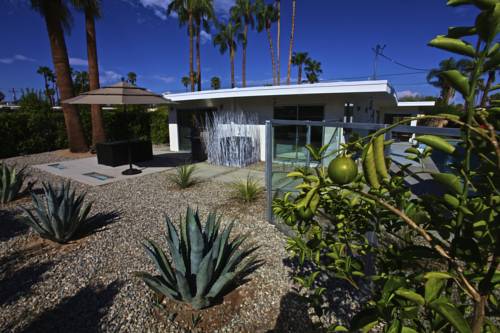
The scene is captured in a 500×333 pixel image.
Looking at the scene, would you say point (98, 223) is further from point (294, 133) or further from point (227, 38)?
point (227, 38)

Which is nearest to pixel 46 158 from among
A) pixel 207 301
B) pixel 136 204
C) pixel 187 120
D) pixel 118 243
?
pixel 187 120

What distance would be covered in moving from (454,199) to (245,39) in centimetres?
3260

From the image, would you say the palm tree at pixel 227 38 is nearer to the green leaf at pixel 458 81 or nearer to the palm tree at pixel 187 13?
the palm tree at pixel 187 13

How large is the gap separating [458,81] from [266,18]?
3075 centimetres

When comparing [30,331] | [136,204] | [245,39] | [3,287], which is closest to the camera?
[30,331]

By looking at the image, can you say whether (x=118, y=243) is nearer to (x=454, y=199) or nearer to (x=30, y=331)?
(x=30, y=331)

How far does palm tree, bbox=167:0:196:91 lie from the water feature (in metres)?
12.6

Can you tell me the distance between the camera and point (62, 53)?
9.92 metres

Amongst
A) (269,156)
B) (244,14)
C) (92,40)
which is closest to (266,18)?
(244,14)

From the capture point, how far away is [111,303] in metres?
2.38

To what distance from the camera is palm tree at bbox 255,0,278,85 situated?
26312 mm

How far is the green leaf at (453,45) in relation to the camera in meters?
0.61

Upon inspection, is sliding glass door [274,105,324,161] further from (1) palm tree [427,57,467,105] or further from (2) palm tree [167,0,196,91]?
(2) palm tree [167,0,196,91]

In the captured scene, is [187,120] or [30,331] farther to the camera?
[187,120]
